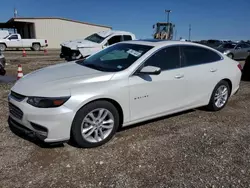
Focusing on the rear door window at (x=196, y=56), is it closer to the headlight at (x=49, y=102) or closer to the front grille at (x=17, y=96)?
the headlight at (x=49, y=102)

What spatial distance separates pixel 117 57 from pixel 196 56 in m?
1.52

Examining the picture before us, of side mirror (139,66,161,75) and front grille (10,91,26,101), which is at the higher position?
side mirror (139,66,161,75)

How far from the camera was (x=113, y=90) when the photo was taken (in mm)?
3227

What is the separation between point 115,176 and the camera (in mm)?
2709

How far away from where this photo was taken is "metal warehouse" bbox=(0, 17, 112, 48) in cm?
3160

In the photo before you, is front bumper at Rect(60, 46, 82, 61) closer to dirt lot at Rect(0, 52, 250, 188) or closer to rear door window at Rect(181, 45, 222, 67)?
dirt lot at Rect(0, 52, 250, 188)

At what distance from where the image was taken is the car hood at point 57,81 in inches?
117

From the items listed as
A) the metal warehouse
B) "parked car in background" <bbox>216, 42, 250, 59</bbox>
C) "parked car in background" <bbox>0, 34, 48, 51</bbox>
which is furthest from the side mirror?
the metal warehouse

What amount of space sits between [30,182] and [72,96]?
3.59ft

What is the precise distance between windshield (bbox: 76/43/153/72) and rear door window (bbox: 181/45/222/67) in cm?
75

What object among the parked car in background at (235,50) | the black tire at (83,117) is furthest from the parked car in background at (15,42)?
the black tire at (83,117)

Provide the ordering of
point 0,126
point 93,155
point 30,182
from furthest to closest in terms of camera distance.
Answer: point 0,126 < point 93,155 < point 30,182

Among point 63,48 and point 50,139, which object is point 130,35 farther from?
point 50,139

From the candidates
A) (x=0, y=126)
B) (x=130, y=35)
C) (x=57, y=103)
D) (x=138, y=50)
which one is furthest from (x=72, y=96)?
(x=130, y=35)
